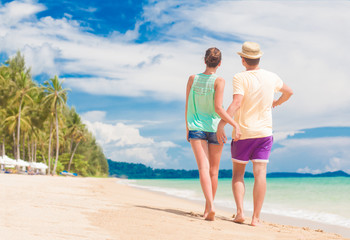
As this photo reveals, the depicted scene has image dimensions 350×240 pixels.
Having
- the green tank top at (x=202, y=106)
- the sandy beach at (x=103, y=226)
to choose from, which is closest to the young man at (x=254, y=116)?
the green tank top at (x=202, y=106)

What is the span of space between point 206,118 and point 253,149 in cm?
73

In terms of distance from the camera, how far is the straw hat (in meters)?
4.54

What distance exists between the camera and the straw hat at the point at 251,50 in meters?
4.54

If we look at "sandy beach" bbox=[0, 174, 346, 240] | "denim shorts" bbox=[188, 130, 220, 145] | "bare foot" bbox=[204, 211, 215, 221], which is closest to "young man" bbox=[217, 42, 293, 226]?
"denim shorts" bbox=[188, 130, 220, 145]

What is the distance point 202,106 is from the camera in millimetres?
4762

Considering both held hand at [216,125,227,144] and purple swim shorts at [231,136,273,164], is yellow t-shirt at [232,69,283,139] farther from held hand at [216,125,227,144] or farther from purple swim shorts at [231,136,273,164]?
held hand at [216,125,227,144]

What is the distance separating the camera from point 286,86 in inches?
187

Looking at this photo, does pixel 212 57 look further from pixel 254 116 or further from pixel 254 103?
pixel 254 116

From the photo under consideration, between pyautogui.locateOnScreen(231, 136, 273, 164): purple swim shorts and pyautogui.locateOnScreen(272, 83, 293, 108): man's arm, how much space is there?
603 millimetres

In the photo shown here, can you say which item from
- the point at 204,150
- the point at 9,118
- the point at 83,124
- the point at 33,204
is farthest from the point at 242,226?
the point at 83,124

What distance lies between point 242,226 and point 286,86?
1.90m

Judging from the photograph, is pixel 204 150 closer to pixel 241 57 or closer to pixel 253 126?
pixel 253 126

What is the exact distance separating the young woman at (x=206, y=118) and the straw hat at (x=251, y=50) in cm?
38

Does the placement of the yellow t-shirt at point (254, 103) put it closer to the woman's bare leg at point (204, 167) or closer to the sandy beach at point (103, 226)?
the woman's bare leg at point (204, 167)
